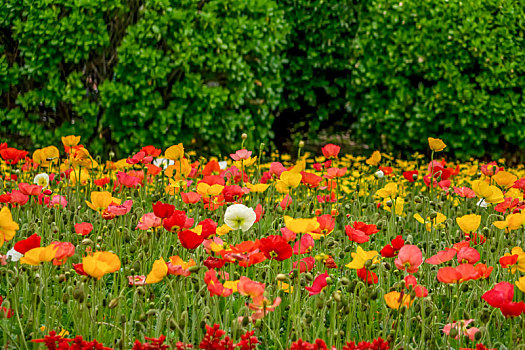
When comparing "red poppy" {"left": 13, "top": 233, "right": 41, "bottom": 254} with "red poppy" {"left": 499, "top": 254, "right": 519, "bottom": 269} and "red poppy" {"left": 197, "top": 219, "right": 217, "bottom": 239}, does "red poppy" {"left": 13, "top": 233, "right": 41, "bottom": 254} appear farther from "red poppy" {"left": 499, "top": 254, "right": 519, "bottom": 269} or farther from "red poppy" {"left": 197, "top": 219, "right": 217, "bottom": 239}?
"red poppy" {"left": 499, "top": 254, "right": 519, "bottom": 269}

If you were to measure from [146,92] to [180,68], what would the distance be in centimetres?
49

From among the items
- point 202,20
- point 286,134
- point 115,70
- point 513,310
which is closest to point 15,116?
point 115,70

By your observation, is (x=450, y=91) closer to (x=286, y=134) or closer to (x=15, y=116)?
(x=286, y=134)

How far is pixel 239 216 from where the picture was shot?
2.29 m

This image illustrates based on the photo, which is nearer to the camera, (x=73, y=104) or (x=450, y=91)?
(x=73, y=104)

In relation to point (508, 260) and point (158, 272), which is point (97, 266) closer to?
point (158, 272)

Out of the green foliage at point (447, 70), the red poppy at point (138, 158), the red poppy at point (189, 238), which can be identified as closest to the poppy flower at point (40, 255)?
the red poppy at point (189, 238)

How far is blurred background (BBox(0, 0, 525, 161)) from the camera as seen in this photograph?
634 centimetres

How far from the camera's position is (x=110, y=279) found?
2.97 m

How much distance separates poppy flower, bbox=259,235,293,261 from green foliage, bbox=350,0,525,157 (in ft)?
19.4

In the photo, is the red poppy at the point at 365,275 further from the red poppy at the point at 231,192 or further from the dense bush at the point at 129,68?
the dense bush at the point at 129,68

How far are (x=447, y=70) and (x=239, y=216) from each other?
5748mm

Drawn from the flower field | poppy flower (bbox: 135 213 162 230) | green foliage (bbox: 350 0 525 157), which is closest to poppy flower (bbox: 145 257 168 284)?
the flower field

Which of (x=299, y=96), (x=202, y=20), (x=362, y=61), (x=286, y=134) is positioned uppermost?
(x=202, y=20)
